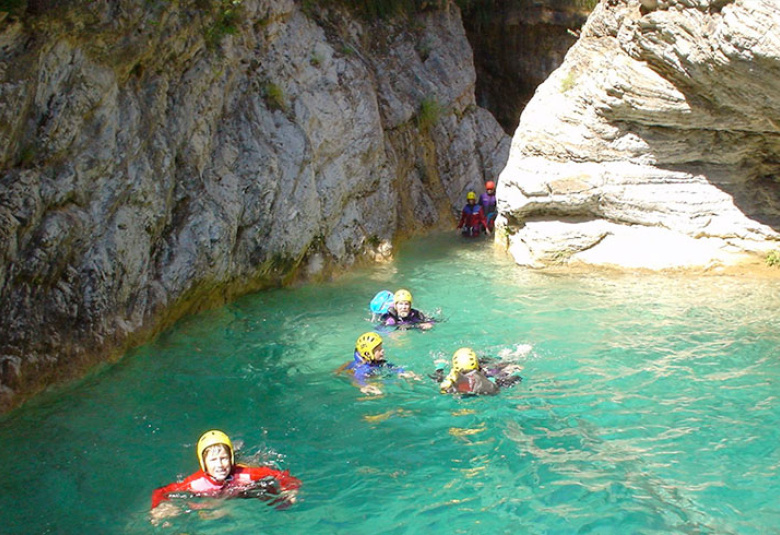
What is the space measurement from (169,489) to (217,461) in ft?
1.68

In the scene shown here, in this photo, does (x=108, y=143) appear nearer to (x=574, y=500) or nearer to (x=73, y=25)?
(x=73, y=25)

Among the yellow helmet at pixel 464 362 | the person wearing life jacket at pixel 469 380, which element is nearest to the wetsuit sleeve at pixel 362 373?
the person wearing life jacket at pixel 469 380

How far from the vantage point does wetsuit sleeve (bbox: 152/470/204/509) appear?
22.2 feet

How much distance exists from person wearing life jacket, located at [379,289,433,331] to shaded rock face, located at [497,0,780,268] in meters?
4.37

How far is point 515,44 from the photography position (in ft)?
79.7

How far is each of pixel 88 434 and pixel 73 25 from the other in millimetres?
5077

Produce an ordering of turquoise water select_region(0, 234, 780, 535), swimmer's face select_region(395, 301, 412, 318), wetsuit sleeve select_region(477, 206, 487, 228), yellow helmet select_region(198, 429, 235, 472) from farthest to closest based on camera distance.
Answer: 1. wetsuit sleeve select_region(477, 206, 487, 228)
2. swimmer's face select_region(395, 301, 412, 318)
3. yellow helmet select_region(198, 429, 235, 472)
4. turquoise water select_region(0, 234, 780, 535)

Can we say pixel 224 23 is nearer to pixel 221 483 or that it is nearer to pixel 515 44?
pixel 221 483

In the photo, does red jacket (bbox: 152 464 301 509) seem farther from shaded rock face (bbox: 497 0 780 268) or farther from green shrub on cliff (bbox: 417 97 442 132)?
green shrub on cliff (bbox: 417 97 442 132)

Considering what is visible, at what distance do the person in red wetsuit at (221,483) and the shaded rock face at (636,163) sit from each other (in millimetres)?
9050

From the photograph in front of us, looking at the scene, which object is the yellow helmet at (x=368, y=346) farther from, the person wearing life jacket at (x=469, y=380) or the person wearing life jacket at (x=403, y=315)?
the person wearing life jacket at (x=403, y=315)

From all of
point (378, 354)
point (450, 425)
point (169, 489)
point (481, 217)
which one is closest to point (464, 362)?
point (450, 425)

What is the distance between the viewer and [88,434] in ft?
27.2

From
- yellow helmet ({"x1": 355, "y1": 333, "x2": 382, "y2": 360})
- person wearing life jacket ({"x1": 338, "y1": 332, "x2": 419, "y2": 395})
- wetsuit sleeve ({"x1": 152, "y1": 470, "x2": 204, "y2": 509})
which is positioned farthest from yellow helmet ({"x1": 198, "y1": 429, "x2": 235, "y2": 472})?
yellow helmet ({"x1": 355, "y1": 333, "x2": 382, "y2": 360})
